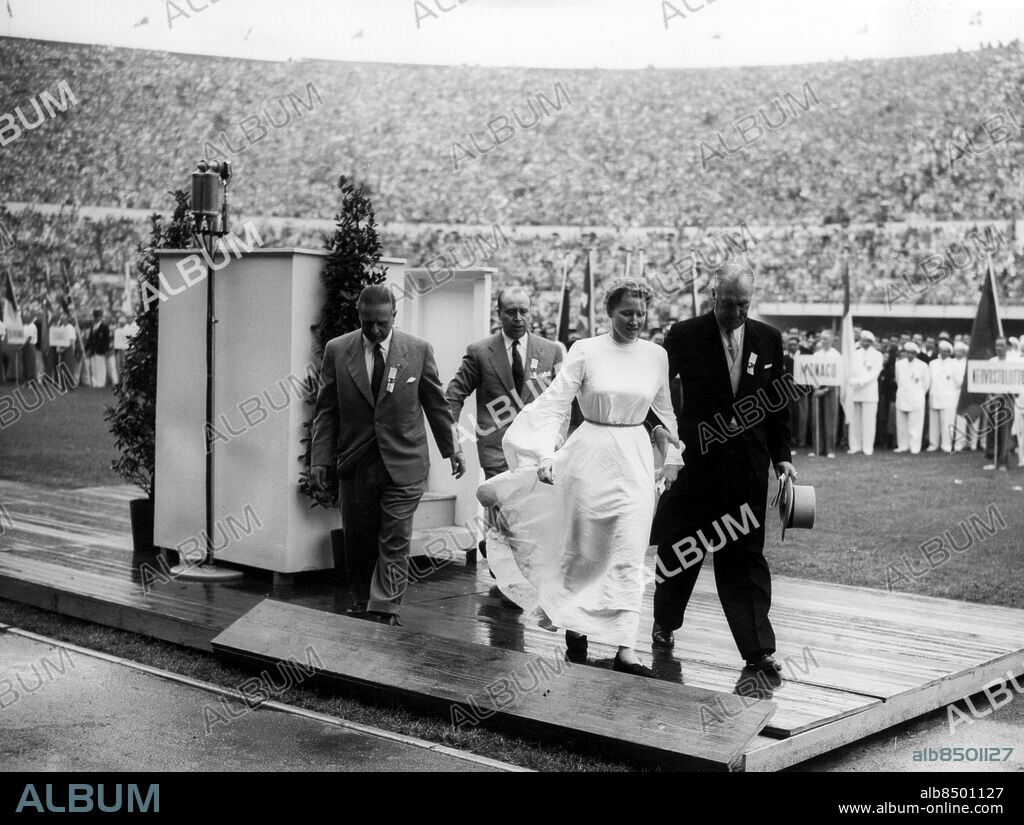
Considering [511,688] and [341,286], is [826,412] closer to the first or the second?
[341,286]

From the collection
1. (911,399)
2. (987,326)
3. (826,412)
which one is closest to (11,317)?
(826,412)

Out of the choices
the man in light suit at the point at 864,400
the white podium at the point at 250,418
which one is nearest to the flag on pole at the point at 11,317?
the man in light suit at the point at 864,400

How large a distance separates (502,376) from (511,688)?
9.93 ft

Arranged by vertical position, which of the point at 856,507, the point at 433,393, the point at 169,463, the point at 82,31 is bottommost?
the point at 856,507

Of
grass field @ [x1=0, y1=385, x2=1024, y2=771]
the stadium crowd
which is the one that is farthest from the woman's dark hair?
the stadium crowd

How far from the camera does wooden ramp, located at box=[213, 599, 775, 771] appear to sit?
4.95 meters

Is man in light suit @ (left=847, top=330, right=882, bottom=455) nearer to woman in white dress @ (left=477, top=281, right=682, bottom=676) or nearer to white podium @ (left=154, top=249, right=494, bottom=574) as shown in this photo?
white podium @ (left=154, top=249, right=494, bottom=574)

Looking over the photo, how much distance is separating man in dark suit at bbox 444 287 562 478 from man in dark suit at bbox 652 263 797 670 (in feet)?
6.19

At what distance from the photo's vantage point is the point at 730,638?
701cm

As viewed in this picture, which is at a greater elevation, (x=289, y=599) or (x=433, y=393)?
(x=433, y=393)
